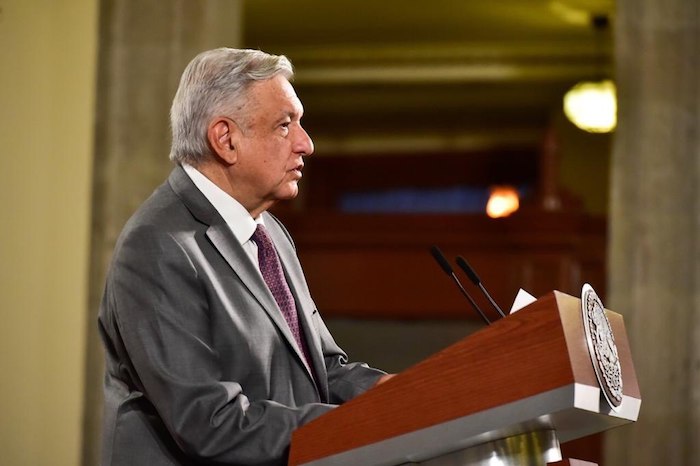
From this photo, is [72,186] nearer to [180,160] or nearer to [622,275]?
[622,275]

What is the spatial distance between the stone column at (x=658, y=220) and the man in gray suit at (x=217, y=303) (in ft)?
11.4

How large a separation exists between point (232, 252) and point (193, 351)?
247 mm

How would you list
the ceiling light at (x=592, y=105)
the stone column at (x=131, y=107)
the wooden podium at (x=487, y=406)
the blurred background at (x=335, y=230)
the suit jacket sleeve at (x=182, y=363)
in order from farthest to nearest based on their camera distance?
the ceiling light at (x=592, y=105) < the stone column at (x=131, y=107) < the blurred background at (x=335, y=230) < the suit jacket sleeve at (x=182, y=363) < the wooden podium at (x=487, y=406)

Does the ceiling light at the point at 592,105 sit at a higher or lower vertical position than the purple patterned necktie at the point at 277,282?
higher

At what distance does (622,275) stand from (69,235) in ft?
8.62

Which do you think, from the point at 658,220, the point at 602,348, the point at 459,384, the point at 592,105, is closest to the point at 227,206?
the point at 459,384

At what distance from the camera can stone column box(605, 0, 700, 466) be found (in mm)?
5770

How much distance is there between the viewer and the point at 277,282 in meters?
2.59

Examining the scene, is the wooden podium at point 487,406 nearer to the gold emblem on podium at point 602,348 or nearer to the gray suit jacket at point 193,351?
the gold emblem on podium at point 602,348

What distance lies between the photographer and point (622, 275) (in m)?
5.94

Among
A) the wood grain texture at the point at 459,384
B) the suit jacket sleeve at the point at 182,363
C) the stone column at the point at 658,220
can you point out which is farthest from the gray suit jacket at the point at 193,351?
the stone column at the point at 658,220

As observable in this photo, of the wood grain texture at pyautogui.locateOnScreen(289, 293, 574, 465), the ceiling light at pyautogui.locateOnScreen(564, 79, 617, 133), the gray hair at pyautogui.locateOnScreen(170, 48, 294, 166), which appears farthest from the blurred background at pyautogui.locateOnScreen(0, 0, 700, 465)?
the wood grain texture at pyautogui.locateOnScreen(289, 293, 574, 465)

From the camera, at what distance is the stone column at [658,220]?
18.9 ft

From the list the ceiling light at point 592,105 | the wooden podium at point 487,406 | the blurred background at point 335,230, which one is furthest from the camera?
the ceiling light at point 592,105
